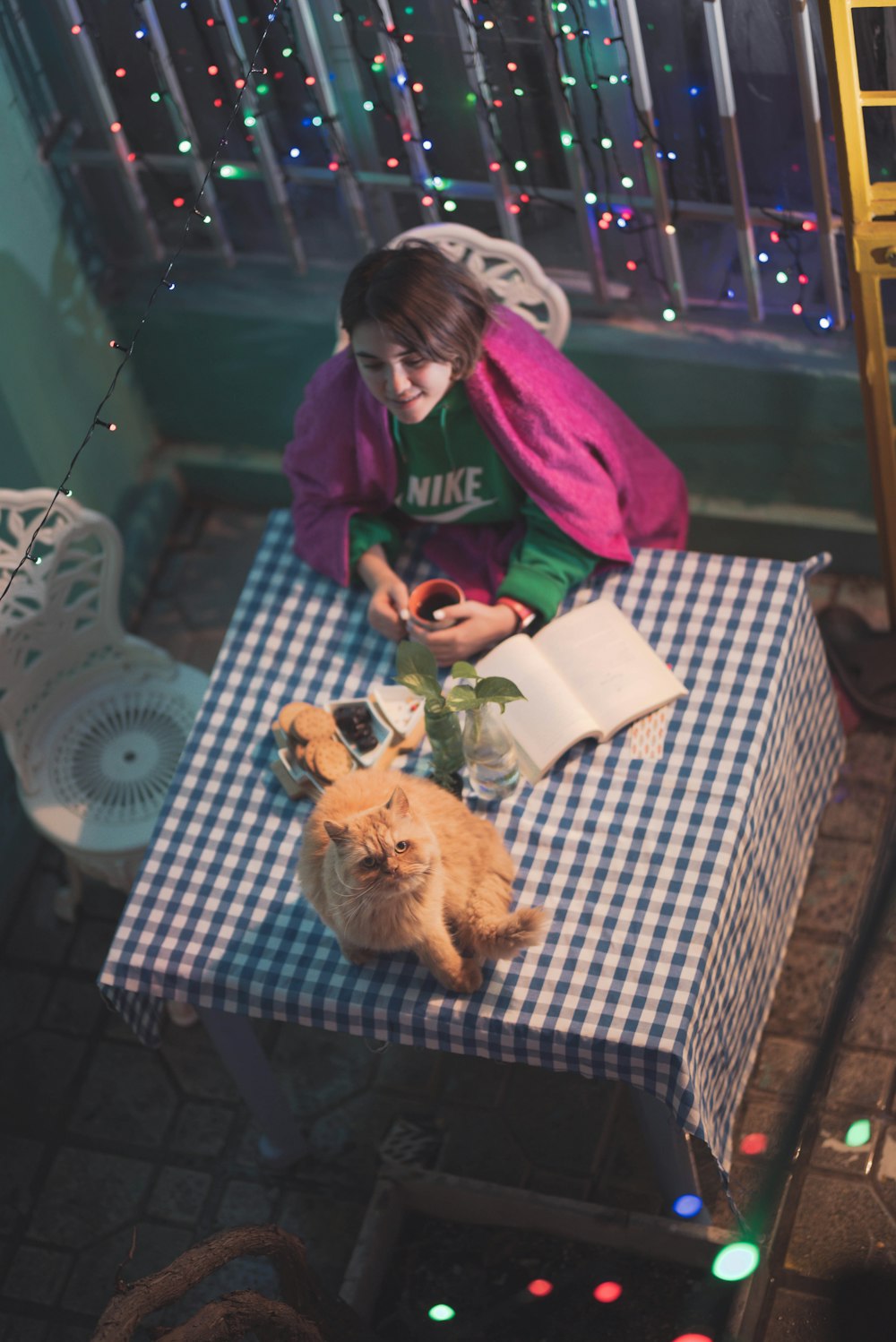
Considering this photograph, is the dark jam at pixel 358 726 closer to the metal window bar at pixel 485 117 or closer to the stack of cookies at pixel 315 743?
the stack of cookies at pixel 315 743

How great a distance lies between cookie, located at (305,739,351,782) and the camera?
3322 mm

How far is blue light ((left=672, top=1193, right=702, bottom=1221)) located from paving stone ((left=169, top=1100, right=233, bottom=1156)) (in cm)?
118

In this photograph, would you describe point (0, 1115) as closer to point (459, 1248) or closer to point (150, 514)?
point (459, 1248)

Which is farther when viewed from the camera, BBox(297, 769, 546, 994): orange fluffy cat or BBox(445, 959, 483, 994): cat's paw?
BBox(445, 959, 483, 994): cat's paw

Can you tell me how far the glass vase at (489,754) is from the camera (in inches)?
125

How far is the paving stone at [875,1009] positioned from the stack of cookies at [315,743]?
4.96 feet

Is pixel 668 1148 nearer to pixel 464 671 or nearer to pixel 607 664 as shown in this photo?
pixel 607 664

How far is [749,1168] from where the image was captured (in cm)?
378

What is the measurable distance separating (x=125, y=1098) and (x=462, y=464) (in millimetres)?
1914

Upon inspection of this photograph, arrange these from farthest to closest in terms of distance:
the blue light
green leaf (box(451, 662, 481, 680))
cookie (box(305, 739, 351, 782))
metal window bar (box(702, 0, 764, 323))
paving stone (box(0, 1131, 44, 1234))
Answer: paving stone (box(0, 1131, 44, 1234)), metal window bar (box(702, 0, 764, 323)), the blue light, cookie (box(305, 739, 351, 782)), green leaf (box(451, 662, 481, 680))

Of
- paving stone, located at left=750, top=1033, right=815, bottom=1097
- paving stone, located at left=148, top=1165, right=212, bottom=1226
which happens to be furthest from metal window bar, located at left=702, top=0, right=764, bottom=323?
paving stone, located at left=148, top=1165, right=212, bottom=1226

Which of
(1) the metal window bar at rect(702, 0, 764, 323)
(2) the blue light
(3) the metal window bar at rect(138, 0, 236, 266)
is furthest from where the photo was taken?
(3) the metal window bar at rect(138, 0, 236, 266)

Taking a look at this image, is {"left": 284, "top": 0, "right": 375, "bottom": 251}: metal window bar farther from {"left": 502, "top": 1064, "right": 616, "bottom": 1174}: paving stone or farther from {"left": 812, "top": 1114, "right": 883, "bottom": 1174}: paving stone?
{"left": 812, "top": 1114, "right": 883, "bottom": 1174}: paving stone

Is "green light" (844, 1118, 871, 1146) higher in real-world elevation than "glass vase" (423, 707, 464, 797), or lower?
lower
